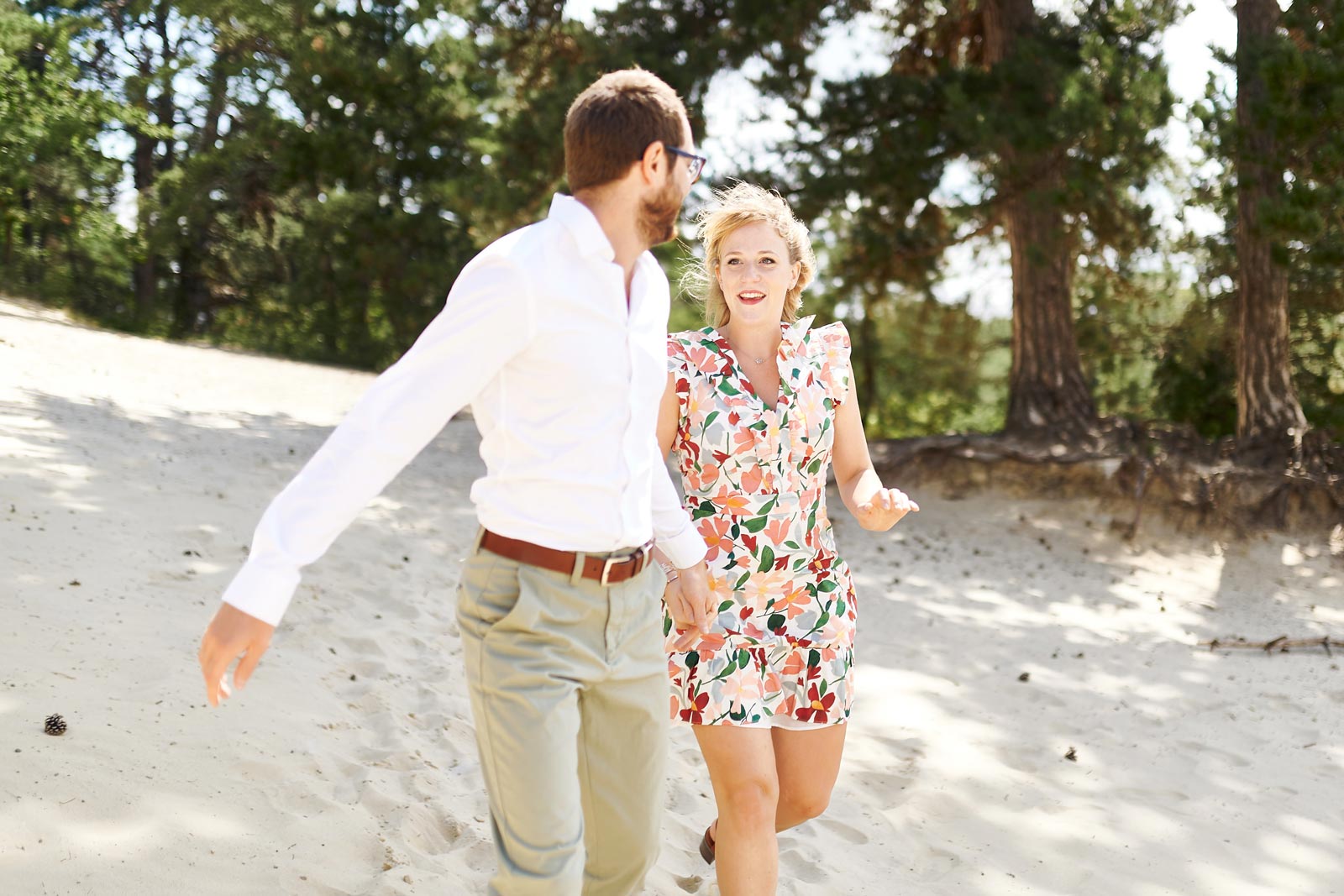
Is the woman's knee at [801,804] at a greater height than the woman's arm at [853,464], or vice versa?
the woman's arm at [853,464]

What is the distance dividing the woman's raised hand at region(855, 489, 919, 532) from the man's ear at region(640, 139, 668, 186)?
105cm

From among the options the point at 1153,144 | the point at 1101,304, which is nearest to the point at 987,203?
the point at 1153,144

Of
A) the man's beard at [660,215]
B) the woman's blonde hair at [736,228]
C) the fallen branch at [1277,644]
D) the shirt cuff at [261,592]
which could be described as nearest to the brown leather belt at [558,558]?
the shirt cuff at [261,592]

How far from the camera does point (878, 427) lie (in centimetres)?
1842

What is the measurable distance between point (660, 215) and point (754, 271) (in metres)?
0.84

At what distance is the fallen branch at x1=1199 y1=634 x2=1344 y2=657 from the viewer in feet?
21.3

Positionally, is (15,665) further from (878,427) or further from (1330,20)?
(878,427)

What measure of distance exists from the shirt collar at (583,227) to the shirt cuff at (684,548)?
726 mm

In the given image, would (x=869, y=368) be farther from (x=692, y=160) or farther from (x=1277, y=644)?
(x=692, y=160)

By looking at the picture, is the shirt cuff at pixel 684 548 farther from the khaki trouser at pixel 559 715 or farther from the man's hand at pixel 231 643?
the man's hand at pixel 231 643

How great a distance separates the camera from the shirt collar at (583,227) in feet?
6.40

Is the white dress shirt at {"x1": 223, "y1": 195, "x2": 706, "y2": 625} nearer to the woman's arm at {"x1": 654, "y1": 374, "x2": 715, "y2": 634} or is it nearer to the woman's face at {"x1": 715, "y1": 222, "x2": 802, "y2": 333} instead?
the woman's arm at {"x1": 654, "y1": 374, "x2": 715, "y2": 634}

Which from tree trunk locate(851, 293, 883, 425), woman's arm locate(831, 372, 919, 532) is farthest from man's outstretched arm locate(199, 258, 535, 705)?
tree trunk locate(851, 293, 883, 425)

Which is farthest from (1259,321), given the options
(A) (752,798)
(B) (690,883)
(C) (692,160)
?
(C) (692,160)
